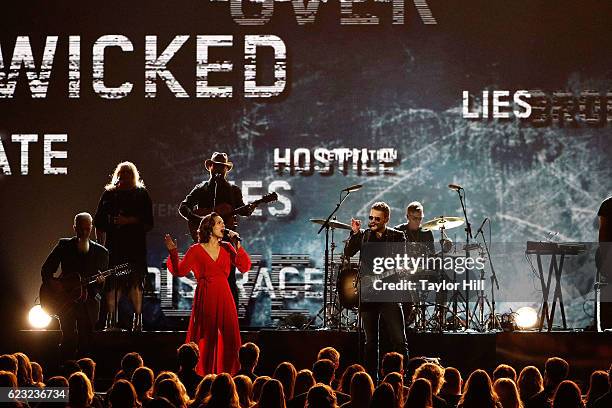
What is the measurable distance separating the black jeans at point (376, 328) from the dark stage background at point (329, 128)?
343 centimetres

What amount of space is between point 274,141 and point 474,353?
4042mm

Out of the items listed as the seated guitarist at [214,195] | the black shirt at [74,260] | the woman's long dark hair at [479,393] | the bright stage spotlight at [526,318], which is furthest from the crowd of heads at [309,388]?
the bright stage spotlight at [526,318]

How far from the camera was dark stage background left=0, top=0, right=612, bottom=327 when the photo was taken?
37.4ft

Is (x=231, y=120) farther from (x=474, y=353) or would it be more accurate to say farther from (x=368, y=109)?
(x=474, y=353)

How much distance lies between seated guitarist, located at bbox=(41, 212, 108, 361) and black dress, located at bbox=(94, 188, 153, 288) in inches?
22.9

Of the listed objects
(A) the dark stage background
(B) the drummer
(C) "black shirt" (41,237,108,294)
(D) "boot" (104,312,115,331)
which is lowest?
(D) "boot" (104,312,115,331)

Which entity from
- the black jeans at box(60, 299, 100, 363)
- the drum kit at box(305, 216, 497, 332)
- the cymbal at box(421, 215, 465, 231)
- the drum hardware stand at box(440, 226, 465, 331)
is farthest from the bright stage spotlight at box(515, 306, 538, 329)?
the black jeans at box(60, 299, 100, 363)

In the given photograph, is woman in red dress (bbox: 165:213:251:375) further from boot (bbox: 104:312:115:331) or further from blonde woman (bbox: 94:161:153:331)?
boot (bbox: 104:312:115:331)

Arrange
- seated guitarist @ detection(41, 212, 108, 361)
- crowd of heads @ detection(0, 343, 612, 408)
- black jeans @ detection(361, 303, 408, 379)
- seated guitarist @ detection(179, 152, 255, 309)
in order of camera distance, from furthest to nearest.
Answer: seated guitarist @ detection(179, 152, 255, 309), seated guitarist @ detection(41, 212, 108, 361), black jeans @ detection(361, 303, 408, 379), crowd of heads @ detection(0, 343, 612, 408)

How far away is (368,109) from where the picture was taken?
37.8ft

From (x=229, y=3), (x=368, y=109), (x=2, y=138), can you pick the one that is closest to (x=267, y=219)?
(x=368, y=109)

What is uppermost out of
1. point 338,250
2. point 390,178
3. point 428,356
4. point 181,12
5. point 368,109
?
point 181,12

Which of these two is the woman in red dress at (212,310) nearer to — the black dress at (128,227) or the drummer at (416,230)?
the black dress at (128,227)

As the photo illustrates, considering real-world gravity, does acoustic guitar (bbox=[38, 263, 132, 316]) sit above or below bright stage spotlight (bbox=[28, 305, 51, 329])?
above
